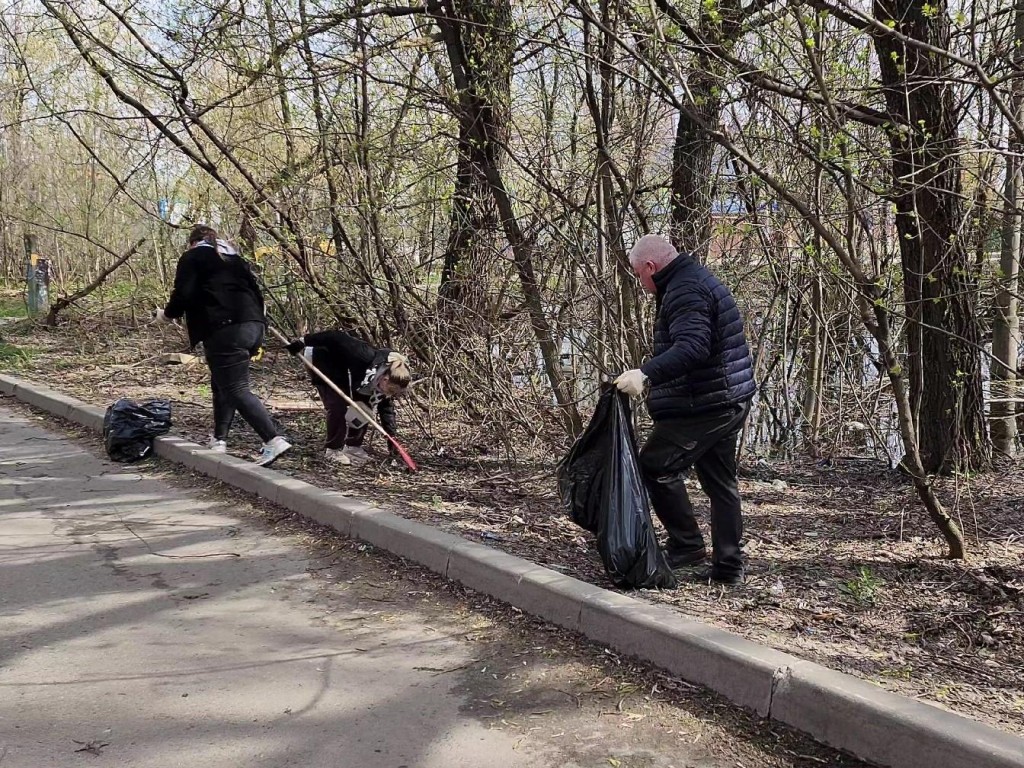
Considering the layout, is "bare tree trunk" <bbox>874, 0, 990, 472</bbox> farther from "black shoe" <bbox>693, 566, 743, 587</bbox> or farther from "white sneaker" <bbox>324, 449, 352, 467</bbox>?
"white sneaker" <bbox>324, 449, 352, 467</bbox>

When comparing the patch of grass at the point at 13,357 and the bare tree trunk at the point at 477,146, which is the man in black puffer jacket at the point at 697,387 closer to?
the bare tree trunk at the point at 477,146

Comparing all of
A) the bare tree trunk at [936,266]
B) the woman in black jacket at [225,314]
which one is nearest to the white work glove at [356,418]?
the woman in black jacket at [225,314]

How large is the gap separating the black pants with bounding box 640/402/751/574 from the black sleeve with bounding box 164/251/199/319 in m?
4.07

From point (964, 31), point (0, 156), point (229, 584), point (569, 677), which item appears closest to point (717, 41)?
point (964, 31)

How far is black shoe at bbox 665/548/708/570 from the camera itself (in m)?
4.50

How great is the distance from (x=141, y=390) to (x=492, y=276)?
5876 millimetres

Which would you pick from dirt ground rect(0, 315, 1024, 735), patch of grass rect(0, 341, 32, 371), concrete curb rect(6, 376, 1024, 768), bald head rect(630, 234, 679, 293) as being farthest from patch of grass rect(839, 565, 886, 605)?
patch of grass rect(0, 341, 32, 371)

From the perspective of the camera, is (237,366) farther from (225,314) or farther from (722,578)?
(722,578)

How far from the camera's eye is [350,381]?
7.02 m

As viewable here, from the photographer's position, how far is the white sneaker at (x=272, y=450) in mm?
6816

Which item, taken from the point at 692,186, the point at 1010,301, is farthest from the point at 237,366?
the point at 1010,301

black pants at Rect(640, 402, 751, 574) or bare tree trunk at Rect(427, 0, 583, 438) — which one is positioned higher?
bare tree trunk at Rect(427, 0, 583, 438)

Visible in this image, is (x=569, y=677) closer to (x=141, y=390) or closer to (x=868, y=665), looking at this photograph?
(x=868, y=665)

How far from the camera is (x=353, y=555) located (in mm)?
5090
